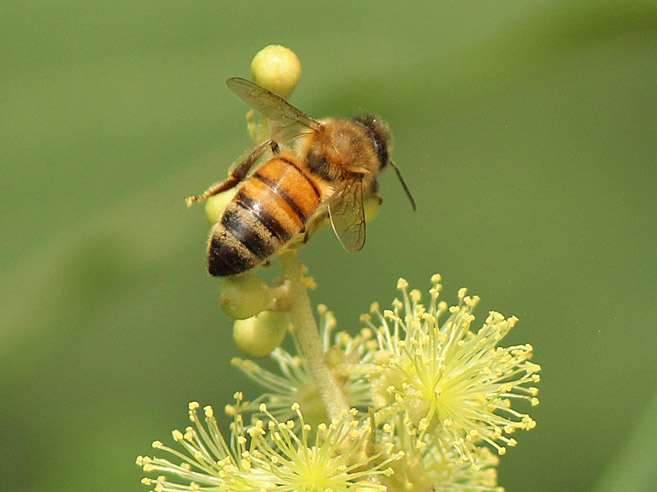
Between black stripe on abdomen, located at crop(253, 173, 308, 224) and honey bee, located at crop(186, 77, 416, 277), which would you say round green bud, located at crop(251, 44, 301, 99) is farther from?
black stripe on abdomen, located at crop(253, 173, 308, 224)

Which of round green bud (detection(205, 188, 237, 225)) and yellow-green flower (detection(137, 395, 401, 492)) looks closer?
yellow-green flower (detection(137, 395, 401, 492))

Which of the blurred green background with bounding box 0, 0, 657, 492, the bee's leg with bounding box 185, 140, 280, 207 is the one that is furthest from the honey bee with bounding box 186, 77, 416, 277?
the blurred green background with bounding box 0, 0, 657, 492

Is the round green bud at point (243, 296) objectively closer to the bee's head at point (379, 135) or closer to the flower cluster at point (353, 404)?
the flower cluster at point (353, 404)

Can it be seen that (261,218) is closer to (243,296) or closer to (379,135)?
(243,296)

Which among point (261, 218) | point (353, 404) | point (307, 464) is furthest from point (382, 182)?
point (307, 464)

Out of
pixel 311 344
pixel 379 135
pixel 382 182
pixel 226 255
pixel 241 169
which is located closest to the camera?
pixel 226 255

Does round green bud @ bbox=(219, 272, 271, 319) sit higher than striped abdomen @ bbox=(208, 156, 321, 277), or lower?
lower

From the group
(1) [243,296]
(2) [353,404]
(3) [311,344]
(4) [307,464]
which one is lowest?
(4) [307,464]
